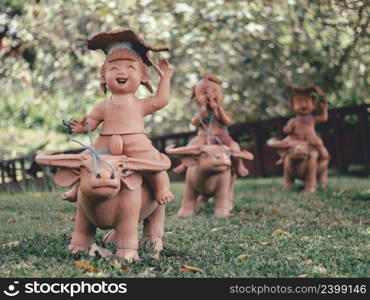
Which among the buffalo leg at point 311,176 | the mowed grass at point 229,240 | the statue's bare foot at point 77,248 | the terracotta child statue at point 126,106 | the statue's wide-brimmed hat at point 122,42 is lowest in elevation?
the mowed grass at point 229,240

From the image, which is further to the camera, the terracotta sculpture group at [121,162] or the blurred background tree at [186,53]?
the blurred background tree at [186,53]

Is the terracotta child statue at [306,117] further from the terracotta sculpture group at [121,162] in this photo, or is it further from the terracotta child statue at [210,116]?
the terracotta sculpture group at [121,162]

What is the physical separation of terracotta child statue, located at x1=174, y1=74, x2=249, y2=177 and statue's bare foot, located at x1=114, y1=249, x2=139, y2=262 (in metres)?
2.56

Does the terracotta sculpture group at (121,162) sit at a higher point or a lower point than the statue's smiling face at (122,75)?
lower

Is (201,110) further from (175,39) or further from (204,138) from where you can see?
(175,39)

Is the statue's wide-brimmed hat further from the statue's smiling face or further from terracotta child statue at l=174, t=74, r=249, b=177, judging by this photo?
terracotta child statue at l=174, t=74, r=249, b=177

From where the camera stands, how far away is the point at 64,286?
9.52 ft

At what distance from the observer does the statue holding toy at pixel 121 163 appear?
11.6ft

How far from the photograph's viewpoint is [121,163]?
11.6ft

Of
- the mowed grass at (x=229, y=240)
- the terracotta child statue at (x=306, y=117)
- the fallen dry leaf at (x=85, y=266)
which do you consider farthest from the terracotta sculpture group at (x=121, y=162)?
the terracotta child statue at (x=306, y=117)

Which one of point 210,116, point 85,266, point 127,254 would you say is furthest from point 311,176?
point 85,266

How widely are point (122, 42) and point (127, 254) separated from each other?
58.0 inches

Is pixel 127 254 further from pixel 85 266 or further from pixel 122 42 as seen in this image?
pixel 122 42

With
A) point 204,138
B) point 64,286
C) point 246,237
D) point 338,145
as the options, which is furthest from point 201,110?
point 338,145
